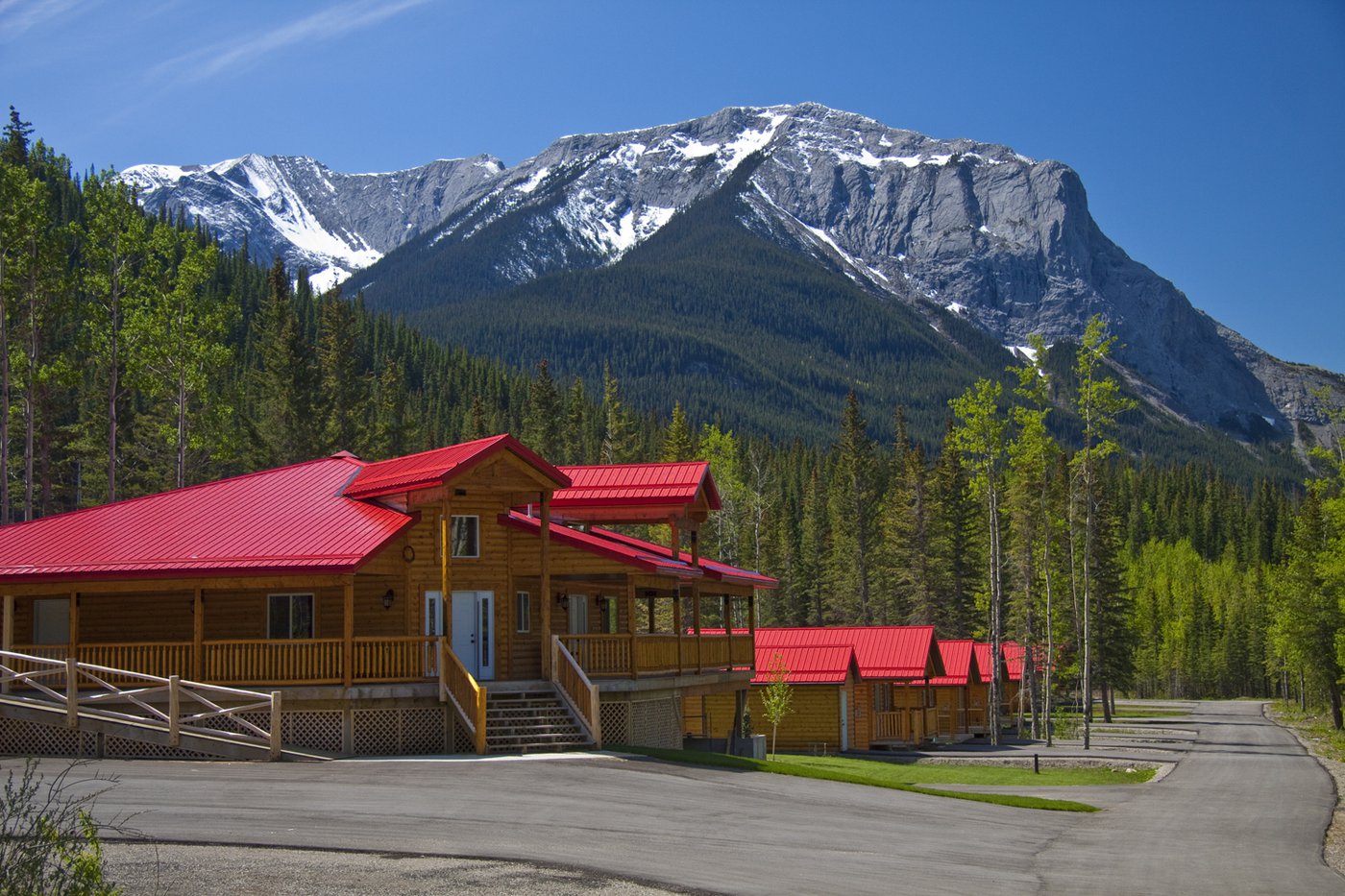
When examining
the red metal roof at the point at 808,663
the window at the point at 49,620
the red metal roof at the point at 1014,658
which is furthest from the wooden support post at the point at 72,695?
the red metal roof at the point at 1014,658

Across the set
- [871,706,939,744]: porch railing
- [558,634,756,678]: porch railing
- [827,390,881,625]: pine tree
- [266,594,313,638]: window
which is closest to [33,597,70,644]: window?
[266,594,313,638]: window

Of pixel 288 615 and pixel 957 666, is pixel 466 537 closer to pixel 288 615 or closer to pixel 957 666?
pixel 288 615

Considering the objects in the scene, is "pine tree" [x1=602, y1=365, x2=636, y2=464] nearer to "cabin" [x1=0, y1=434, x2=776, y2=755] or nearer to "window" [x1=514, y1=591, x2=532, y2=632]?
"cabin" [x1=0, y1=434, x2=776, y2=755]

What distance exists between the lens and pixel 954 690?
187 feet

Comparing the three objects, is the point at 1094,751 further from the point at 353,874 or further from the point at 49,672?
the point at 353,874

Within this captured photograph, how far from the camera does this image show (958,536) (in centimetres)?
6912

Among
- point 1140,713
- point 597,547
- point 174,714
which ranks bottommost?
point 1140,713

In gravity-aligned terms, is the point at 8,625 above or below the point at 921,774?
above

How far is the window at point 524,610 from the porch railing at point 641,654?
2636 mm

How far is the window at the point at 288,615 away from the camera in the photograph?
27906mm

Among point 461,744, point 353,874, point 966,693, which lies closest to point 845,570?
point 966,693

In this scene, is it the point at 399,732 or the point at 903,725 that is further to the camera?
the point at 903,725

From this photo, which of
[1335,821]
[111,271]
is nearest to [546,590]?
[1335,821]

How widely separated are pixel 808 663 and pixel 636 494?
644 inches
